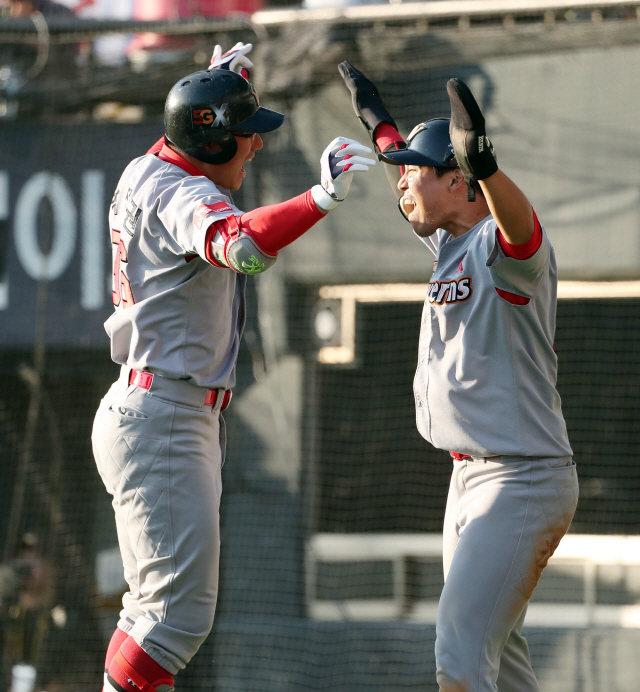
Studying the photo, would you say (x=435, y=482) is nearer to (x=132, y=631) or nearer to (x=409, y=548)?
(x=409, y=548)

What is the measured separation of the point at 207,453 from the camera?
9.16 feet

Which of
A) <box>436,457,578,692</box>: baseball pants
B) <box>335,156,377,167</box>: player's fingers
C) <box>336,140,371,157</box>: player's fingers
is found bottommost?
<box>436,457,578,692</box>: baseball pants

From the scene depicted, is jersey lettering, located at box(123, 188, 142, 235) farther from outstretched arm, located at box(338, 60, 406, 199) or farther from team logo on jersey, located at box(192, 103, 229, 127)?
outstretched arm, located at box(338, 60, 406, 199)

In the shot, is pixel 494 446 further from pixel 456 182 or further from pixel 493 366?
pixel 456 182

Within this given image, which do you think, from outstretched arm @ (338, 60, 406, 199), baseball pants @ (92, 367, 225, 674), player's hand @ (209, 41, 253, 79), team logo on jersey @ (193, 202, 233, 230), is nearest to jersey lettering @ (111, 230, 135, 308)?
baseball pants @ (92, 367, 225, 674)

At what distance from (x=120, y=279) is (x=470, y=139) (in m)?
1.16

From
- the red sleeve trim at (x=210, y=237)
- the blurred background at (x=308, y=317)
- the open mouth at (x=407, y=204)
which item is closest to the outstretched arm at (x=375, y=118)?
the open mouth at (x=407, y=204)

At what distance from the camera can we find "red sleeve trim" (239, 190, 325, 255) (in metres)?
2.48

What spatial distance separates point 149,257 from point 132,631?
40.5 inches

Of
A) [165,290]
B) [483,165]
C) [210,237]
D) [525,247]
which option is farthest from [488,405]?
[165,290]

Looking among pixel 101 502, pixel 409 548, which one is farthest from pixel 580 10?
pixel 101 502

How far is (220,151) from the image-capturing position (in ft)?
9.47

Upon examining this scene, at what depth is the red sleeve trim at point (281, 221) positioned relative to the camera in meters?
2.48

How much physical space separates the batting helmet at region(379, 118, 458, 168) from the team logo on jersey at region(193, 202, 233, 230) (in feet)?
1.69
